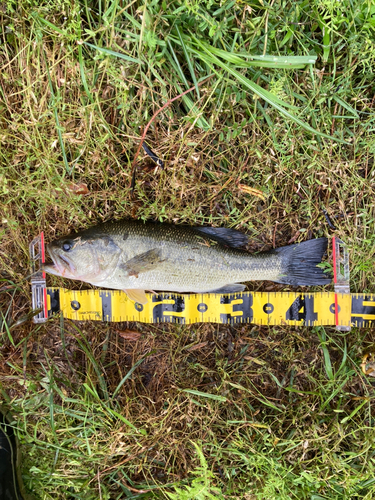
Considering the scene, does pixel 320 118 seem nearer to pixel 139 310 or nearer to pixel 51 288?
pixel 139 310

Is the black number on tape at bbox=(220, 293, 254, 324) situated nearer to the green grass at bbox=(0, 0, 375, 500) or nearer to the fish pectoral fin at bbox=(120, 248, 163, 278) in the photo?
the green grass at bbox=(0, 0, 375, 500)

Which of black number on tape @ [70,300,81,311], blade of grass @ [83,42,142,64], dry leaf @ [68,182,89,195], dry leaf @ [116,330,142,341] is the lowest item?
dry leaf @ [116,330,142,341]

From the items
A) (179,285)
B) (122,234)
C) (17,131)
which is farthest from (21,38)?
(179,285)

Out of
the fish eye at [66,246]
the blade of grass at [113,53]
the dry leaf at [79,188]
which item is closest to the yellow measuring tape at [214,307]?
the fish eye at [66,246]

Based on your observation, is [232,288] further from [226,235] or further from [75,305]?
[75,305]

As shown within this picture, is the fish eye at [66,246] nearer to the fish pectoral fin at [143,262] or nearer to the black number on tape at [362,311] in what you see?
the fish pectoral fin at [143,262]

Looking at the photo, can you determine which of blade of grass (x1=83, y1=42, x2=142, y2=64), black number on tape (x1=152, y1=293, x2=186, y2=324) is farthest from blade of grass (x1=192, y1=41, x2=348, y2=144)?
black number on tape (x1=152, y1=293, x2=186, y2=324)

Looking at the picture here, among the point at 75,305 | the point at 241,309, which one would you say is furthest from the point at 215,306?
the point at 75,305
